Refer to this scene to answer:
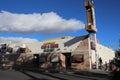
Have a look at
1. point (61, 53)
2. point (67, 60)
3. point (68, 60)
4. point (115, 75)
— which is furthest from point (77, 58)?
point (115, 75)

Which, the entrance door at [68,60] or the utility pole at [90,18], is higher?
the utility pole at [90,18]

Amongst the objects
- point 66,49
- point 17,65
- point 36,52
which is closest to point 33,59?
point 36,52

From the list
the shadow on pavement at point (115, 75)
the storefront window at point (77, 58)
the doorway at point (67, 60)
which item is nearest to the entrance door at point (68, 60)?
the doorway at point (67, 60)

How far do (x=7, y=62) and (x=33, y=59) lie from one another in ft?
26.4

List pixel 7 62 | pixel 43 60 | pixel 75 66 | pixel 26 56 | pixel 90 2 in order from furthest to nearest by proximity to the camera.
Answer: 1. pixel 7 62
2. pixel 26 56
3. pixel 43 60
4. pixel 75 66
5. pixel 90 2

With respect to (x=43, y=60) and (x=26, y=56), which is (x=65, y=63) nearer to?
(x=43, y=60)

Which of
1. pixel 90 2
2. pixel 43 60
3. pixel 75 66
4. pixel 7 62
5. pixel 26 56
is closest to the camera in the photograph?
pixel 90 2

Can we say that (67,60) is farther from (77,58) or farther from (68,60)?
(77,58)

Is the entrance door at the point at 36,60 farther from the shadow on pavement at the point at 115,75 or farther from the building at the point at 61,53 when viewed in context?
the shadow on pavement at the point at 115,75

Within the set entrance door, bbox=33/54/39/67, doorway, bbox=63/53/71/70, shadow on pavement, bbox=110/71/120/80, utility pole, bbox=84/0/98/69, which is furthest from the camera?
entrance door, bbox=33/54/39/67

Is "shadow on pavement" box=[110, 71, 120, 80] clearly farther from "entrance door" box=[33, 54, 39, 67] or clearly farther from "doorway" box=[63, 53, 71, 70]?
"entrance door" box=[33, 54, 39, 67]

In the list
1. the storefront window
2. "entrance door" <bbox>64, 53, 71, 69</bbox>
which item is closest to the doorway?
"entrance door" <bbox>64, 53, 71, 69</bbox>

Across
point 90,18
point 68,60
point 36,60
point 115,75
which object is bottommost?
point 115,75

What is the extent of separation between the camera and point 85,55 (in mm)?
38125
